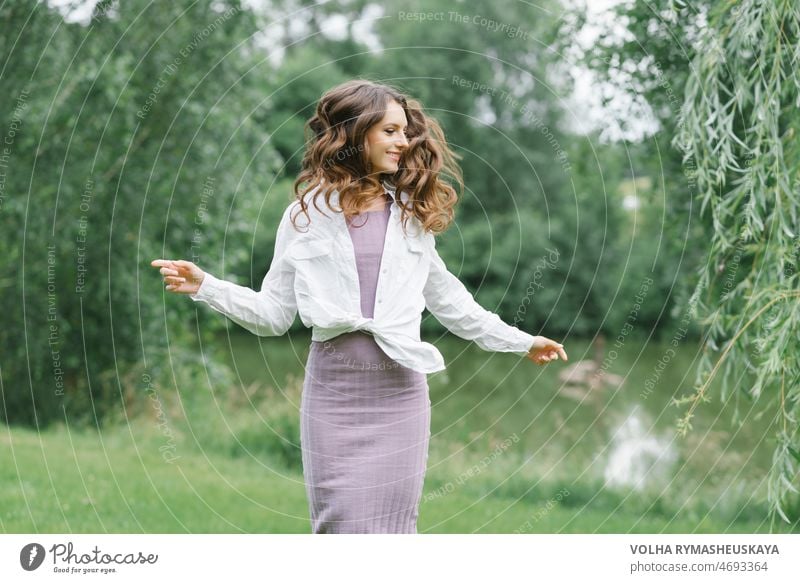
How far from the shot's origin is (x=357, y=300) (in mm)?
3121

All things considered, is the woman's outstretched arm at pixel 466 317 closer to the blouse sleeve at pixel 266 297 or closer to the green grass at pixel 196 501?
the blouse sleeve at pixel 266 297

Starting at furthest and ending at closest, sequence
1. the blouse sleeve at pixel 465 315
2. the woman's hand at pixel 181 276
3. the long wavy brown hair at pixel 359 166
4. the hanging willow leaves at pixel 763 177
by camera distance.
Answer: the hanging willow leaves at pixel 763 177 → the blouse sleeve at pixel 465 315 → the long wavy brown hair at pixel 359 166 → the woman's hand at pixel 181 276

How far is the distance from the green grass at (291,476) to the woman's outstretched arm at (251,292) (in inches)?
102

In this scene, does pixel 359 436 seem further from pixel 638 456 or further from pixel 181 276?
pixel 638 456

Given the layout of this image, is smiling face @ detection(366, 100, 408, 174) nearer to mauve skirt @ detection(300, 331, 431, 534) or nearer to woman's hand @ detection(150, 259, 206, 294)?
mauve skirt @ detection(300, 331, 431, 534)

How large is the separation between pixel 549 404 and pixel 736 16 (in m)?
10.4

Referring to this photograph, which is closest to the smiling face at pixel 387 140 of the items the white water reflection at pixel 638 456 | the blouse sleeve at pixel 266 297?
the blouse sleeve at pixel 266 297

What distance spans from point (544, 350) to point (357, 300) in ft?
2.48

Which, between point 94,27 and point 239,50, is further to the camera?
point 239,50

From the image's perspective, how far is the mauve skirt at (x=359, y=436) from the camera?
310 centimetres

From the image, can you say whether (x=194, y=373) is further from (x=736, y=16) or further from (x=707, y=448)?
(x=736, y=16)

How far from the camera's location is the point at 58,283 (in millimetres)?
10453

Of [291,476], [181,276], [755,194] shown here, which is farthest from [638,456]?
[181,276]
